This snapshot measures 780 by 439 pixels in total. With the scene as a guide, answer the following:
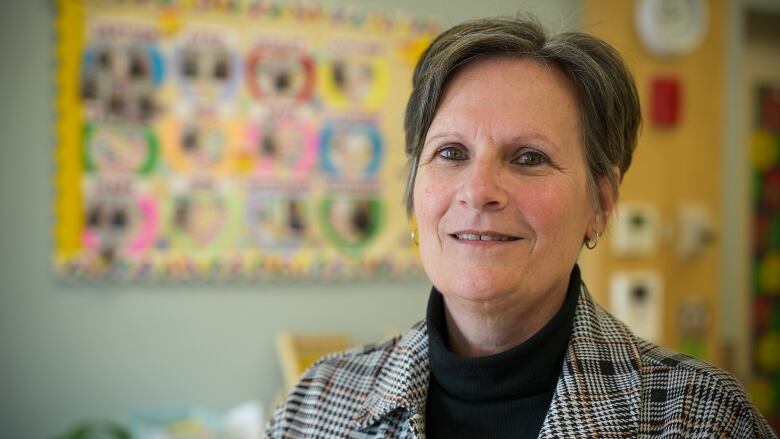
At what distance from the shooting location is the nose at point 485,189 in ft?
3.43

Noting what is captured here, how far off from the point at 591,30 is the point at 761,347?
1.80m

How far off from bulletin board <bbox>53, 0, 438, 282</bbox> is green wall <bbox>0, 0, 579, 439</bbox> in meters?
0.06

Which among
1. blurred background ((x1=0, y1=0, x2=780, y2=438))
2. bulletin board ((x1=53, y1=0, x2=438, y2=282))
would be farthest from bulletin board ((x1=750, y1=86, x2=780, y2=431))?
bulletin board ((x1=53, y1=0, x2=438, y2=282))

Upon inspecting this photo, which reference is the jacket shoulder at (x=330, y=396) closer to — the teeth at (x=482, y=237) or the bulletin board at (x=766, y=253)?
the teeth at (x=482, y=237)

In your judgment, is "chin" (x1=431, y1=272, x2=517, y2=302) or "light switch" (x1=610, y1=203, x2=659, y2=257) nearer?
"chin" (x1=431, y1=272, x2=517, y2=302)

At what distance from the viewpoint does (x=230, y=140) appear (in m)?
2.32

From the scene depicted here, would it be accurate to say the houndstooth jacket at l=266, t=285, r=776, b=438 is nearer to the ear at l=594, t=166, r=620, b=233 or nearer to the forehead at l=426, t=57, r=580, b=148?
the ear at l=594, t=166, r=620, b=233

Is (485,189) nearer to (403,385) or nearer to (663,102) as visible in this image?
(403,385)

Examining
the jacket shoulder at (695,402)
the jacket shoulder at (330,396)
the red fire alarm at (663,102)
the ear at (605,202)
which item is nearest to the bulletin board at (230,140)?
the red fire alarm at (663,102)

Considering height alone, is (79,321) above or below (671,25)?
below

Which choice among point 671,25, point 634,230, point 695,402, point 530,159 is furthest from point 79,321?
point 671,25

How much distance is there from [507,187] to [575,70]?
0.74 ft

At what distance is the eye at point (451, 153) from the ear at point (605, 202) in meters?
0.24

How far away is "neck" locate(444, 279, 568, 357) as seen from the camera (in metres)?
1.10
